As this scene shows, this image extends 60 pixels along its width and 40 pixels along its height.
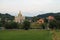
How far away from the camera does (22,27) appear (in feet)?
176

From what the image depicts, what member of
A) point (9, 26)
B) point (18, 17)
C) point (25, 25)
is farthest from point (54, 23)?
point (18, 17)

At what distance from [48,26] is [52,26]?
10.1ft

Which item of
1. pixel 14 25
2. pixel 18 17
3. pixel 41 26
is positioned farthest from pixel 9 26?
pixel 18 17

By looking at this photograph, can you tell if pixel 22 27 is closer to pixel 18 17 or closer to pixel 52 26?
pixel 52 26

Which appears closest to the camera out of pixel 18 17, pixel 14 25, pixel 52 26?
pixel 14 25

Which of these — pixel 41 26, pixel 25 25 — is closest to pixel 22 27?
pixel 25 25

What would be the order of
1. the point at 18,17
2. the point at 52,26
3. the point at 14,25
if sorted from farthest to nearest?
the point at 18,17 < the point at 52,26 < the point at 14,25

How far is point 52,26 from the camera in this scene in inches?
2259

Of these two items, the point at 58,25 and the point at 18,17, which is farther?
the point at 18,17

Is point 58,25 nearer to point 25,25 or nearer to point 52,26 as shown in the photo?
point 52,26

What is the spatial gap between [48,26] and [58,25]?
3250 millimetres

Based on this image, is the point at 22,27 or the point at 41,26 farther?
the point at 41,26

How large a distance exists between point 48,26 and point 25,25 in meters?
9.30

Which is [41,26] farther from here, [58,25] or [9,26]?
[9,26]
